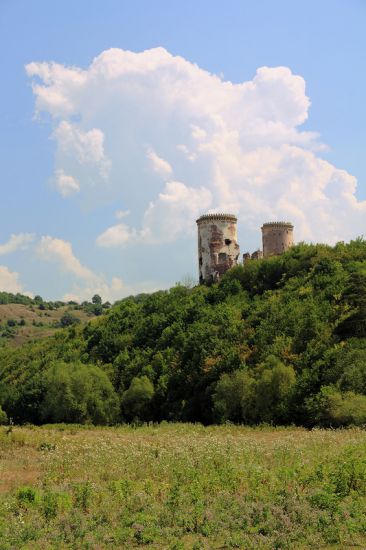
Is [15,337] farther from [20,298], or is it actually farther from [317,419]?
[317,419]

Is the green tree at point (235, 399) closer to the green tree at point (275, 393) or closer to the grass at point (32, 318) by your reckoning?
the green tree at point (275, 393)

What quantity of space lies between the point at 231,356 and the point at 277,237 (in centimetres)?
1866

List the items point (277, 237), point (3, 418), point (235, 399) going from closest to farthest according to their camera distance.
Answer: point (235, 399)
point (3, 418)
point (277, 237)

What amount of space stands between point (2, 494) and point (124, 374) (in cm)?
3028

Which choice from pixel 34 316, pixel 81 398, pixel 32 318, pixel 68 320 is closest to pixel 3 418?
pixel 81 398

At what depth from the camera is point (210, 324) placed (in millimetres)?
42969

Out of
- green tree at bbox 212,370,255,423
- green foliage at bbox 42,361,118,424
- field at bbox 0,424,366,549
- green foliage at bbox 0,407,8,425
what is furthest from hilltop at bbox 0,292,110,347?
field at bbox 0,424,366,549

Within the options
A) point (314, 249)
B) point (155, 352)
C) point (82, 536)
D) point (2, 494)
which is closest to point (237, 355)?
point (155, 352)

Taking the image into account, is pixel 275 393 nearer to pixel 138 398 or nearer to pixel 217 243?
pixel 138 398

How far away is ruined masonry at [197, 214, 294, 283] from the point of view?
51.3m

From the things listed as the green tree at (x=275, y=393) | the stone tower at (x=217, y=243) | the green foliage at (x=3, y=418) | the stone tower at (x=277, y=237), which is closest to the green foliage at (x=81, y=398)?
the green foliage at (x=3, y=418)

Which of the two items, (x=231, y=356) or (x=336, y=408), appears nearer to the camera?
(x=336, y=408)

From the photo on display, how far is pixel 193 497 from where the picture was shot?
41.2ft

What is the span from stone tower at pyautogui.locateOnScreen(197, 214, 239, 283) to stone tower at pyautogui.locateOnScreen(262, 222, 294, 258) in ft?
10.9
